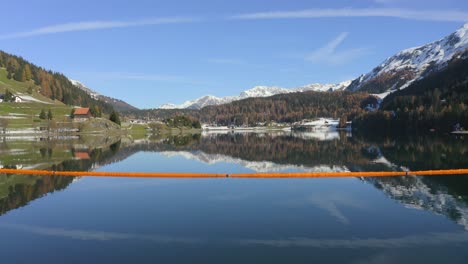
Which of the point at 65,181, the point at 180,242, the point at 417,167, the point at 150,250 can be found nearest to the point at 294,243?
the point at 180,242

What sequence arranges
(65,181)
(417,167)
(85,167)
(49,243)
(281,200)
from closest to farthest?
(49,243) < (281,200) < (65,181) < (417,167) < (85,167)

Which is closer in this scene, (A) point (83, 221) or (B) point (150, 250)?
(B) point (150, 250)

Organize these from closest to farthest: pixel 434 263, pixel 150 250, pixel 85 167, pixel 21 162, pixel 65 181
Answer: pixel 434 263 < pixel 150 250 < pixel 65 181 < pixel 85 167 < pixel 21 162

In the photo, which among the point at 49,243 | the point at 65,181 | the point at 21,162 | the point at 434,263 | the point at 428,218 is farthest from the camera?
the point at 21,162

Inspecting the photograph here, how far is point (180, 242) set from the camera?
22.4 m

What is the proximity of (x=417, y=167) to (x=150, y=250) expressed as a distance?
4479 cm

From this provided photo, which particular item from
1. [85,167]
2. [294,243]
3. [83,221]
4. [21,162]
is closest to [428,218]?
[294,243]

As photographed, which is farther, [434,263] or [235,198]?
[235,198]

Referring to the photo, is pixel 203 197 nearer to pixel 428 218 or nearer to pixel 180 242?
pixel 180 242

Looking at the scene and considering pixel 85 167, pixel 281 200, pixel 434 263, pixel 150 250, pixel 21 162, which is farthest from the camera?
pixel 21 162

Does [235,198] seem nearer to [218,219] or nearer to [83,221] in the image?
[218,219]

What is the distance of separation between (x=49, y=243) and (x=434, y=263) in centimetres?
1957

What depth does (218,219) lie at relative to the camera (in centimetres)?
2767

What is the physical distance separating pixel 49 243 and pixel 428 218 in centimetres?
2332
